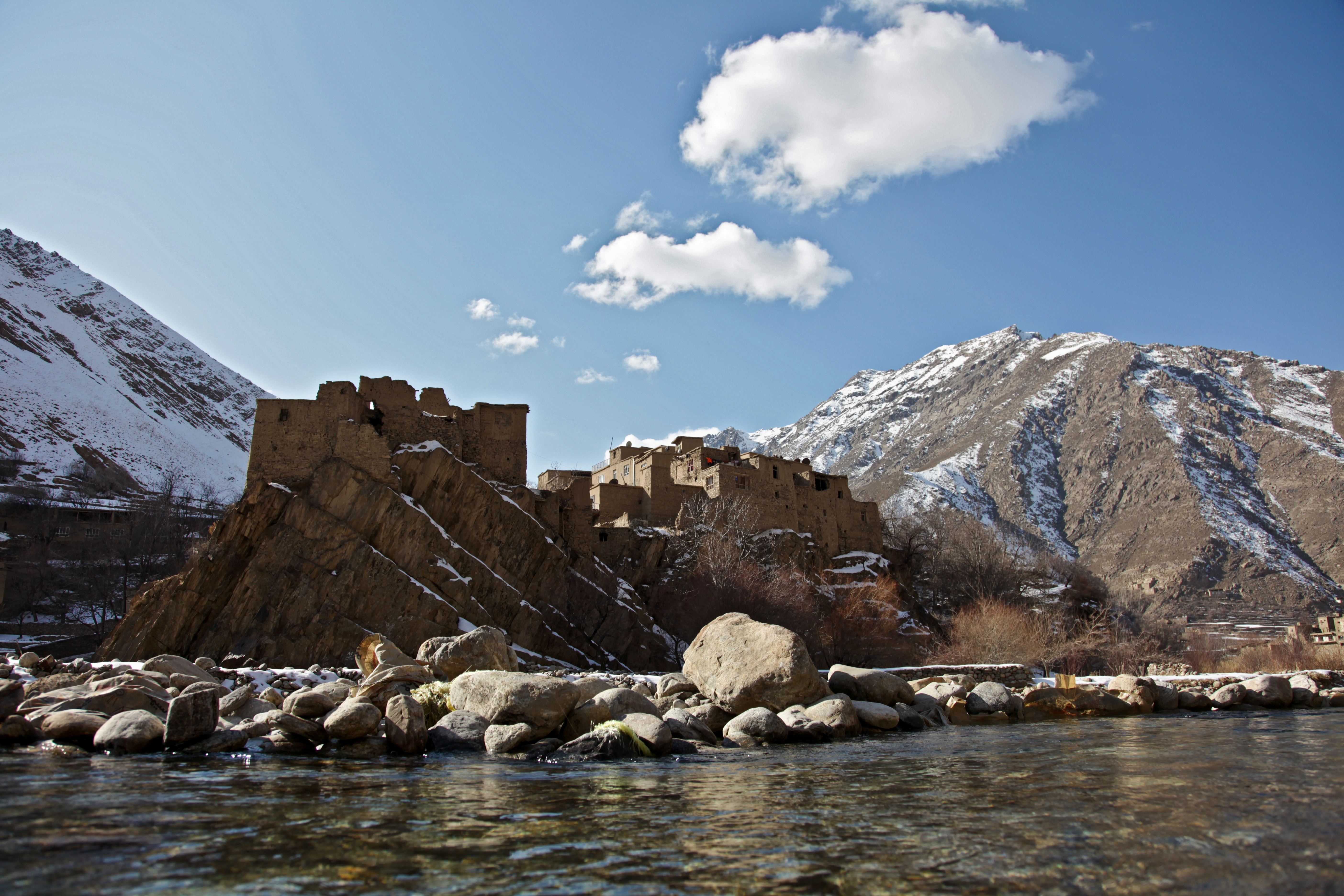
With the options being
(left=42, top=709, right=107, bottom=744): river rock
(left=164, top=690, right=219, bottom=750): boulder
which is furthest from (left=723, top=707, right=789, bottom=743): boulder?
(left=42, top=709, right=107, bottom=744): river rock

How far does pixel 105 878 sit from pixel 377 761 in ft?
25.5

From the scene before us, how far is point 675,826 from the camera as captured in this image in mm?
9133

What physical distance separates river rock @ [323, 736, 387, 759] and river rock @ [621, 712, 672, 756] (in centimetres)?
442

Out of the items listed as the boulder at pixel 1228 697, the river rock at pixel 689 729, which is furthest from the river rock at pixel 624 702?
the boulder at pixel 1228 697

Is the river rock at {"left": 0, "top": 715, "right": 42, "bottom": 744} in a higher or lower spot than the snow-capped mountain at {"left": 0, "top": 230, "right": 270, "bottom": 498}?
lower

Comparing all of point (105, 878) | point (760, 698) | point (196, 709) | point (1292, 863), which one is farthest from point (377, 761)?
point (1292, 863)

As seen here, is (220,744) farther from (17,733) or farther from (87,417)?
(87,417)

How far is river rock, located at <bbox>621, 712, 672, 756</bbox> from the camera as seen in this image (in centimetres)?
1581

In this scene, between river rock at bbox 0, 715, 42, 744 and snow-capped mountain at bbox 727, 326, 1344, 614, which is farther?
snow-capped mountain at bbox 727, 326, 1344, 614

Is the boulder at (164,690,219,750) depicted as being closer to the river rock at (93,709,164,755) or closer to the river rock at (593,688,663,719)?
the river rock at (93,709,164,755)

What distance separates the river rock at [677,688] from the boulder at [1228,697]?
57.0 feet

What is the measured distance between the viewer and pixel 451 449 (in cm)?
4709

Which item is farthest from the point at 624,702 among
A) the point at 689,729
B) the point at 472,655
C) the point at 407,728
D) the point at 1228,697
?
the point at 1228,697

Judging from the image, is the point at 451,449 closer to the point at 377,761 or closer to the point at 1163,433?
the point at 377,761
